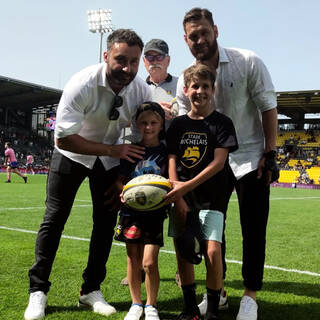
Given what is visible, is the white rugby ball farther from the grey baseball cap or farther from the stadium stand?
the stadium stand

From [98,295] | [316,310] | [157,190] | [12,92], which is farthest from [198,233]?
[12,92]

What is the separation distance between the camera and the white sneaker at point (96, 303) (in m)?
3.12

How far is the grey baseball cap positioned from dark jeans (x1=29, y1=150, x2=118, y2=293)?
162 centimetres

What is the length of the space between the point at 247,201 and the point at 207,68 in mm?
1089

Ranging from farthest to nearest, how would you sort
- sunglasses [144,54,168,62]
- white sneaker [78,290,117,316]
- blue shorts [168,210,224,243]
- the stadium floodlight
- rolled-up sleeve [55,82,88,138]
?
the stadium floodlight → sunglasses [144,54,168,62] → white sneaker [78,290,117,316] → rolled-up sleeve [55,82,88,138] → blue shorts [168,210,224,243]

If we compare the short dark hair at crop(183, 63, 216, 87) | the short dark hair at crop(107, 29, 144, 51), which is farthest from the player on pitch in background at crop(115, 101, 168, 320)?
the short dark hair at crop(107, 29, 144, 51)

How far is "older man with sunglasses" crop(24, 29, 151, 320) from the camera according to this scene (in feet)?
9.91

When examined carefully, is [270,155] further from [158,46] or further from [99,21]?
[99,21]

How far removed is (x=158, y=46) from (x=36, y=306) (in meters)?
2.82

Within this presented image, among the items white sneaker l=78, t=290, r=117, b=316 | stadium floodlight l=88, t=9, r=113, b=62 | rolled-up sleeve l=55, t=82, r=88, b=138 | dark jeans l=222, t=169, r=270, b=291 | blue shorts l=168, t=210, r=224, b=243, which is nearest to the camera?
blue shorts l=168, t=210, r=224, b=243

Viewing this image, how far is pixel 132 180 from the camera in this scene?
2957mm

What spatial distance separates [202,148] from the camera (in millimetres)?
2979

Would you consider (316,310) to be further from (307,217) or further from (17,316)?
(307,217)

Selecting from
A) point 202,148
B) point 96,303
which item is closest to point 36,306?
point 96,303
